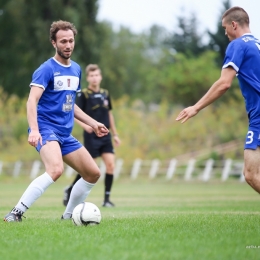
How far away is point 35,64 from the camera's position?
40656 mm

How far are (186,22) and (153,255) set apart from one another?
57130mm

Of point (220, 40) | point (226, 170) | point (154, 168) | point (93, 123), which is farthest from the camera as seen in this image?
point (220, 40)

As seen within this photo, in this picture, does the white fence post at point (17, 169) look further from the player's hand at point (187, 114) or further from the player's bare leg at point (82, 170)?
the player's hand at point (187, 114)

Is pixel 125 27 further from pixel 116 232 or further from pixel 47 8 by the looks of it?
pixel 116 232

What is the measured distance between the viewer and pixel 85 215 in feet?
24.8

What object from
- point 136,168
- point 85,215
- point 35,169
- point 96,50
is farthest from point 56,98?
point 96,50

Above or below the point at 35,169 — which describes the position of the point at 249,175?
above

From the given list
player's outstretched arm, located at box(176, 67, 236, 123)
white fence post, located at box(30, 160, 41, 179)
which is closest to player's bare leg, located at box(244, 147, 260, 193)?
player's outstretched arm, located at box(176, 67, 236, 123)

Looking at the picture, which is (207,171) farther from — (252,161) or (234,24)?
(252,161)

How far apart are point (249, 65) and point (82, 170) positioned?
2.67 m

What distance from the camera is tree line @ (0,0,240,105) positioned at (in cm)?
3944

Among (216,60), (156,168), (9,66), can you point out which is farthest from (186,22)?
(156,168)

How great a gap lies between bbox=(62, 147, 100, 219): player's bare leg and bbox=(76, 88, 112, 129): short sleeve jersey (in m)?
4.71

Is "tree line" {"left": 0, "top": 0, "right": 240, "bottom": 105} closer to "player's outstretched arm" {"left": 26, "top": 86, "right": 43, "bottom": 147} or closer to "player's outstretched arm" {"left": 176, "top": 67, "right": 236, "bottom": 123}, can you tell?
"player's outstretched arm" {"left": 26, "top": 86, "right": 43, "bottom": 147}
